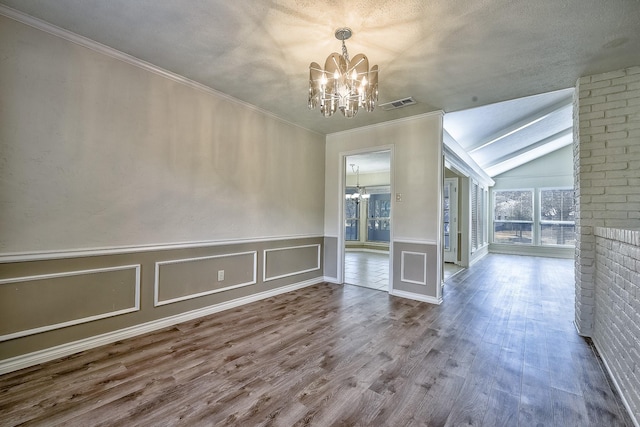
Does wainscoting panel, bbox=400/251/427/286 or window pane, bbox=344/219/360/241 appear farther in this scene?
window pane, bbox=344/219/360/241

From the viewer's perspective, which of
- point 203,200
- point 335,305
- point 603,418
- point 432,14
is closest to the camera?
point 603,418

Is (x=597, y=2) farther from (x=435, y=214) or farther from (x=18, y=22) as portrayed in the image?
(x=18, y=22)

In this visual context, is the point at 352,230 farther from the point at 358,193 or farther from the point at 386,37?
the point at 386,37

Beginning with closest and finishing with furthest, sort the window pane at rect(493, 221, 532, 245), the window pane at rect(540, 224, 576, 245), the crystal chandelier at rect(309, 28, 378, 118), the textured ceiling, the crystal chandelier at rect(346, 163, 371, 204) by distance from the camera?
the textured ceiling
the crystal chandelier at rect(309, 28, 378, 118)
the window pane at rect(540, 224, 576, 245)
the window pane at rect(493, 221, 532, 245)
the crystal chandelier at rect(346, 163, 371, 204)

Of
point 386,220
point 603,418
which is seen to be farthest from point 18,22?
point 386,220

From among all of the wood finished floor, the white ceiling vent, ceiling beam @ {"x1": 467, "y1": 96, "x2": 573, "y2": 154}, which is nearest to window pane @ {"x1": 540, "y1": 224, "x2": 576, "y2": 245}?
ceiling beam @ {"x1": 467, "y1": 96, "x2": 573, "y2": 154}

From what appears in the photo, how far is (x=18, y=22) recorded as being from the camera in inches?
86.3

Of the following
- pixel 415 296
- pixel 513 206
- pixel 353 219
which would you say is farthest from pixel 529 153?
pixel 415 296

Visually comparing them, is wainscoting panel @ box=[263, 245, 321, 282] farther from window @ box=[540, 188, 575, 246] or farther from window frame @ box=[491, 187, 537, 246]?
window @ box=[540, 188, 575, 246]

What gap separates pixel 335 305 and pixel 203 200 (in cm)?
214

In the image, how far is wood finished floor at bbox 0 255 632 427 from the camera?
1741mm

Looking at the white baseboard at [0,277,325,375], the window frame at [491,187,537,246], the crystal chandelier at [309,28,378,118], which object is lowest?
the white baseboard at [0,277,325,375]

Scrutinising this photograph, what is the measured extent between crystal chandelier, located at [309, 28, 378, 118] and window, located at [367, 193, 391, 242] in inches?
306

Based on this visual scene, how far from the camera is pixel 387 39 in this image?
2391 millimetres
